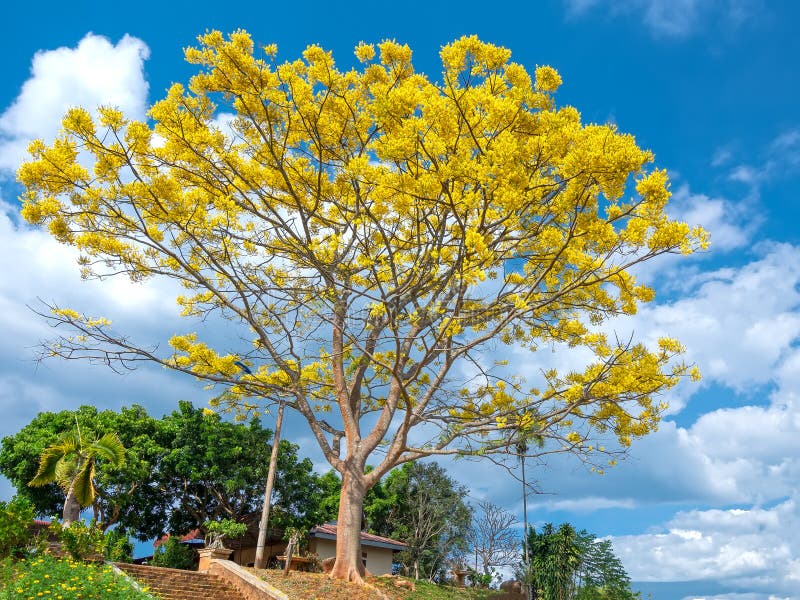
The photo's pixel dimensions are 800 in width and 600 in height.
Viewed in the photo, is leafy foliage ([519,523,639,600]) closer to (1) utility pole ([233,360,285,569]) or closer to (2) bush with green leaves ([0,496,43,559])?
(1) utility pole ([233,360,285,569])

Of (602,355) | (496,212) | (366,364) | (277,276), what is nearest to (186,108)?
(277,276)

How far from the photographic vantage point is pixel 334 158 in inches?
410

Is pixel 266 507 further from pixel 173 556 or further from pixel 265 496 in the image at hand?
pixel 173 556

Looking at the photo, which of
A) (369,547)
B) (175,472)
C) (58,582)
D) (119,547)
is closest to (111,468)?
(175,472)

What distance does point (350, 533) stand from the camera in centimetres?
1188

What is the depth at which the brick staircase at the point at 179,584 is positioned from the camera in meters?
12.5

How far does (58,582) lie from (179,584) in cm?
393

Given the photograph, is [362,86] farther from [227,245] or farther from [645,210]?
[645,210]

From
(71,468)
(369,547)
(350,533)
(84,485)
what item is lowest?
(350,533)

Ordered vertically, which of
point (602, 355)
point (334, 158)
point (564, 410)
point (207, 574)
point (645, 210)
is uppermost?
point (334, 158)

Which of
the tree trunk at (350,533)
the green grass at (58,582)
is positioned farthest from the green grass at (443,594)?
the green grass at (58,582)

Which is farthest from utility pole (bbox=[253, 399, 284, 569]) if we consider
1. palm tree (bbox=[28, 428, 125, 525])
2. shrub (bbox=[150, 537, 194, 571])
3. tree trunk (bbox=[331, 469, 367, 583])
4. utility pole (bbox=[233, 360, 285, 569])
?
shrub (bbox=[150, 537, 194, 571])

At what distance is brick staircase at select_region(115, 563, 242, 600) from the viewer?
491 inches

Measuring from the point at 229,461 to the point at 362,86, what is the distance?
14.7 metres
